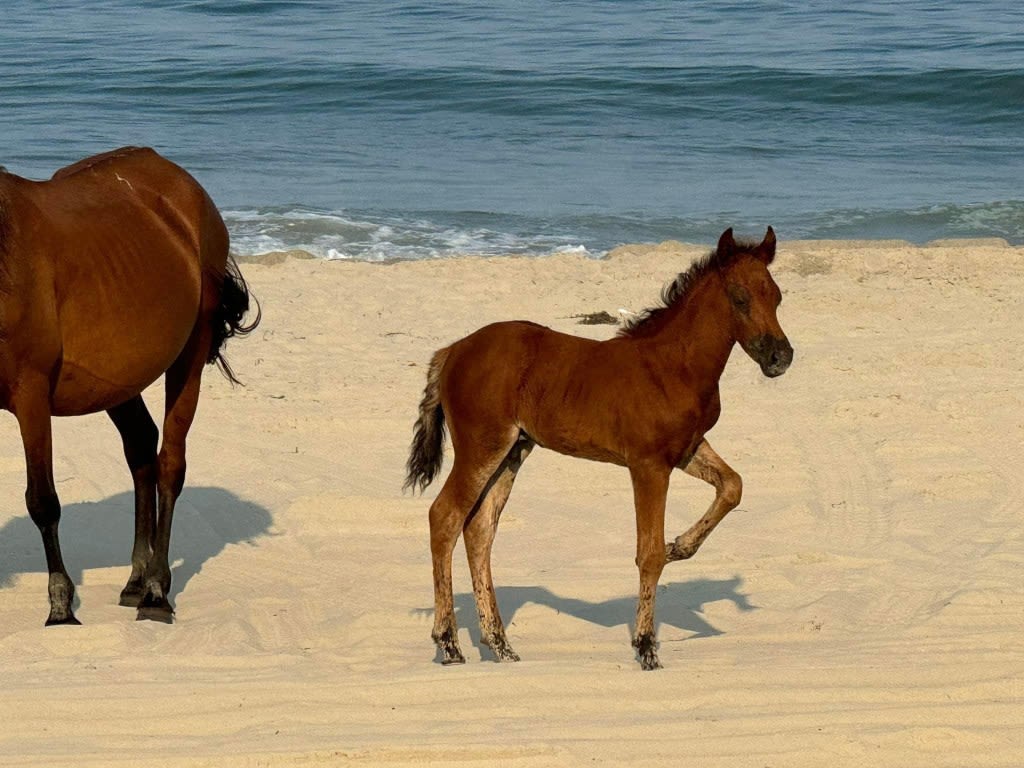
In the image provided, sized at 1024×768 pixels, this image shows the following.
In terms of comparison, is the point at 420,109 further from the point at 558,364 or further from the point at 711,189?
the point at 558,364

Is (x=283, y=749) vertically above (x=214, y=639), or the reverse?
(x=283, y=749)

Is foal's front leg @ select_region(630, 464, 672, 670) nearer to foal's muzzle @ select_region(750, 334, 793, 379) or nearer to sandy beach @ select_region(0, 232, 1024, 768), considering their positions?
sandy beach @ select_region(0, 232, 1024, 768)

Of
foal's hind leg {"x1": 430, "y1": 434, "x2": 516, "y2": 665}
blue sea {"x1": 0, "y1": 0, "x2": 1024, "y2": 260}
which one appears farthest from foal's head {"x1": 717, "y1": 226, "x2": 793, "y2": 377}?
blue sea {"x1": 0, "y1": 0, "x2": 1024, "y2": 260}

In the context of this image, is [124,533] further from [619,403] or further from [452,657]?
[619,403]

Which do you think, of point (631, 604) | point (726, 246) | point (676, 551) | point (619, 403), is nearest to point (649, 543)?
point (676, 551)

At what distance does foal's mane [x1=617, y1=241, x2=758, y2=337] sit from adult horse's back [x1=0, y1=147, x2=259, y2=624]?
6.93ft

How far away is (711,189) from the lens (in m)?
20.6

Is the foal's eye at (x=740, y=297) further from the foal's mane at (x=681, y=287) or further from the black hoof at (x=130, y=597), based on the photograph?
the black hoof at (x=130, y=597)

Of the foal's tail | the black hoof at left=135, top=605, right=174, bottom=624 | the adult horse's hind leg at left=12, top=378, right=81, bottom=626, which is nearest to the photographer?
the foal's tail

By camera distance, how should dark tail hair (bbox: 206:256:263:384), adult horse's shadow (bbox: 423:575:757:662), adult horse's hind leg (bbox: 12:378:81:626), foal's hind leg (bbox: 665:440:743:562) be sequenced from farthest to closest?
1. dark tail hair (bbox: 206:256:263:384)
2. adult horse's shadow (bbox: 423:575:757:662)
3. adult horse's hind leg (bbox: 12:378:81:626)
4. foal's hind leg (bbox: 665:440:743:562)

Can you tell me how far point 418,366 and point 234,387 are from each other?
4.29 feet

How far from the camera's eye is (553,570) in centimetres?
725

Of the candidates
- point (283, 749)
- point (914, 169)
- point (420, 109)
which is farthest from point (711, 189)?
point (283, 749)

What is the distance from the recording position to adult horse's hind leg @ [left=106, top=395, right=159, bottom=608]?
715 centimetres
